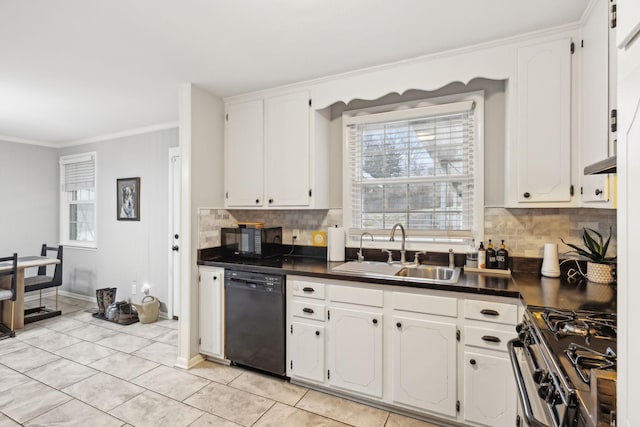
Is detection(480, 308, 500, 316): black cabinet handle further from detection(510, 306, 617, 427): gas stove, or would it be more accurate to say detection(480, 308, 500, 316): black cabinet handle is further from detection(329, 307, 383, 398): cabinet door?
detection(329, 307, 383, 398): cabinet door

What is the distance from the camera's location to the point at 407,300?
6.88ft

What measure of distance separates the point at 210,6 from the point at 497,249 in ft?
7.79

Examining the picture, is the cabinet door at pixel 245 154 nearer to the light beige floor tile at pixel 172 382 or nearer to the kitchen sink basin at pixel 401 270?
the kitchen sink basin at pixel 401 270

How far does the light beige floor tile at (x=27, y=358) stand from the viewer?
9.47 ft

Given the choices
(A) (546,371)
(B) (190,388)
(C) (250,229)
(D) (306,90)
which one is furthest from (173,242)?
(A) (546,371)

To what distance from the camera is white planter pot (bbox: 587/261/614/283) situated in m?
1.98

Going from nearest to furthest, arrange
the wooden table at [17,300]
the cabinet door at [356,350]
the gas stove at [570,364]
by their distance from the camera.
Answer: the gas stove at [570,364] → the cabinet door at [356,350] → the wooden table at [17,300]

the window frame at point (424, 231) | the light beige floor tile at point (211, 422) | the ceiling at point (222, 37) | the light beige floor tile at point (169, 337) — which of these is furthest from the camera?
the light beige floor tile at point (169, 337)

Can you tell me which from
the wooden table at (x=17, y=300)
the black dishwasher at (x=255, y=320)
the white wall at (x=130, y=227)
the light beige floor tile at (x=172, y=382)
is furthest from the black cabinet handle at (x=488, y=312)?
the wooden table at (x=17, y=300)

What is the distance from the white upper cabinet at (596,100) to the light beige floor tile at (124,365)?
3436 mm

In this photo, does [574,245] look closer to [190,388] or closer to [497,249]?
[497,249]

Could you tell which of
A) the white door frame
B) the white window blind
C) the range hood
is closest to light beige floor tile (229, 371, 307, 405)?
the white window blind

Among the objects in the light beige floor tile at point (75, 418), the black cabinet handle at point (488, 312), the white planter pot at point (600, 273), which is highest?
the white planter pot at point (600, 273)

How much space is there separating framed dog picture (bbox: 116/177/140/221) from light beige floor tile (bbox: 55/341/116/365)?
1653mm
